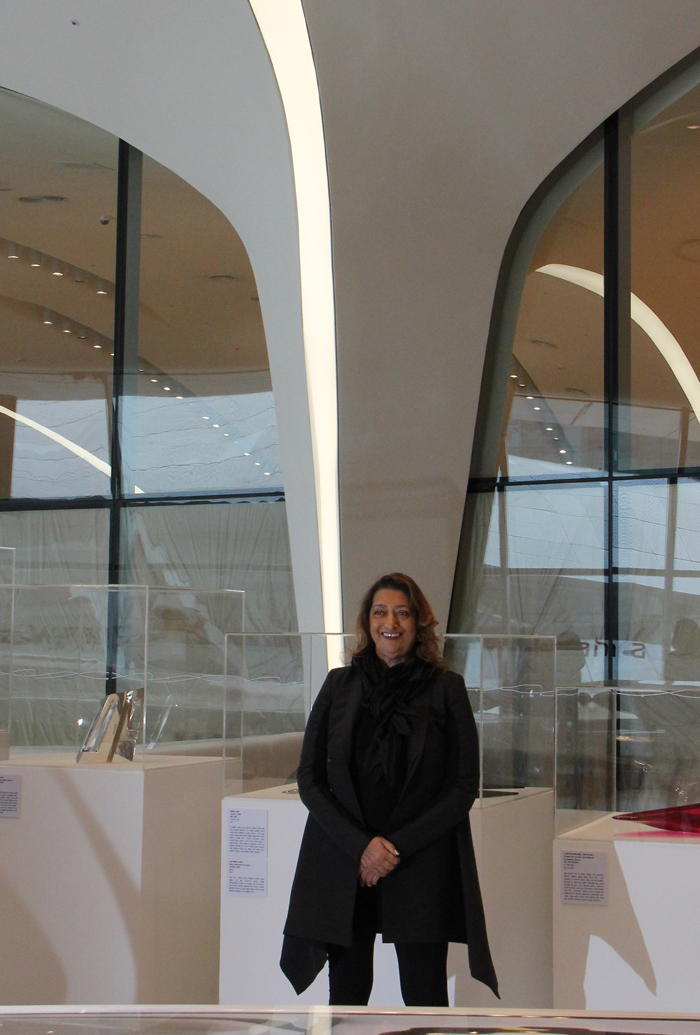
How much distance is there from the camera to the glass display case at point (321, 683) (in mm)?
4293

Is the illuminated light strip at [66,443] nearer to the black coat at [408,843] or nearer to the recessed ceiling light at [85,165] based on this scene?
the recessed ceiling light at [85,165]

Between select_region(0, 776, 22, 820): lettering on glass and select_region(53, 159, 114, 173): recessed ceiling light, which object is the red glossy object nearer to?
select_region(0, 776, 22, 820): lettering on glass

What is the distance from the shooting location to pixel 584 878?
13.0ft

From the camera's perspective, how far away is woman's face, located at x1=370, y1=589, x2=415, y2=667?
3.51 meters

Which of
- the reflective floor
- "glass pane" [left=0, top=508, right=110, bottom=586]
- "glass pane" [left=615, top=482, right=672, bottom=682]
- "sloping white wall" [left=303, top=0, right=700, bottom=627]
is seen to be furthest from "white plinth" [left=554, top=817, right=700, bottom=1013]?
"glass pane" [left=0, top=508, right=110, bottom=586]

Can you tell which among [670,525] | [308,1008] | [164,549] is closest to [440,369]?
[670,525]

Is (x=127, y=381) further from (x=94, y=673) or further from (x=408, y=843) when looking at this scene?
(x=408, y=843)

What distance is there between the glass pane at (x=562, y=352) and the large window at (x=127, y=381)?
184cm

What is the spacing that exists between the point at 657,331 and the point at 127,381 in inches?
157

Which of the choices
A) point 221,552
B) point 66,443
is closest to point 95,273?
point 66,443

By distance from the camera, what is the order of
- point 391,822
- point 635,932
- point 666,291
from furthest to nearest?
point 666,291 → point 635,932 → point 391,822

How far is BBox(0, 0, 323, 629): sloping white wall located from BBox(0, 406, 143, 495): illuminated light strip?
6.08ft

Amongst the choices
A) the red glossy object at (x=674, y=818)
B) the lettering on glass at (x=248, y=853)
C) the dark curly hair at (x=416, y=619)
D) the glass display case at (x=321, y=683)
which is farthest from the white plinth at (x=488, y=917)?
the dark curly hair at (x=416, y=619)

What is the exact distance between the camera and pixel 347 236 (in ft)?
22.3
